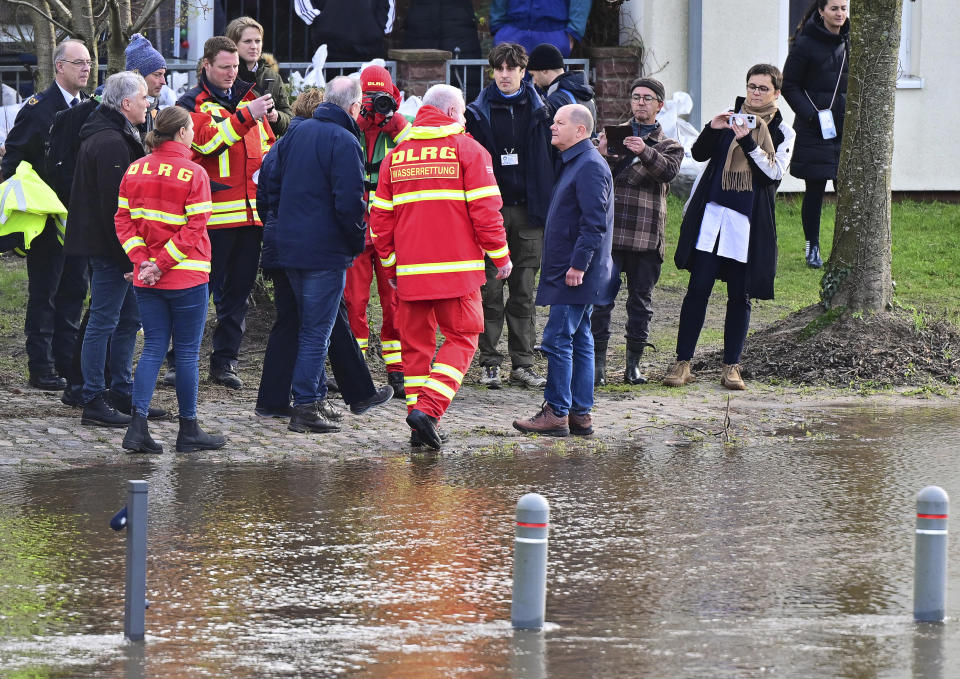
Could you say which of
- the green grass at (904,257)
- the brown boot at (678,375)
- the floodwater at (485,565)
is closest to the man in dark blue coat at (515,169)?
the brown boot at (678,375)

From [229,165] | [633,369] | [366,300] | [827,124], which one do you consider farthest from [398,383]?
[827,124]

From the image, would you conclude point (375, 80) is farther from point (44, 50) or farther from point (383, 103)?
point (44, 50)

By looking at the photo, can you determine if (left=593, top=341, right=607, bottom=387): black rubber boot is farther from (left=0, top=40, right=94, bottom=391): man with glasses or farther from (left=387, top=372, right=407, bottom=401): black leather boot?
(left=0, top=40, right=94, bottom=391): man with glasses

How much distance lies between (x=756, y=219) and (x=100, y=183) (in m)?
4.45

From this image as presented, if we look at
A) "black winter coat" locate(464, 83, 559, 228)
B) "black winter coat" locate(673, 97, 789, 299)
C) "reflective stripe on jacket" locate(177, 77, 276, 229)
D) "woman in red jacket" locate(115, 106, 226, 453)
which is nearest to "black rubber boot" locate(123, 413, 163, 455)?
"woman in red jacket" locate(115, 106, 226, 453)

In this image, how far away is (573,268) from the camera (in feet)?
28.6

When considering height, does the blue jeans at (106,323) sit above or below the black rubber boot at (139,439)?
above

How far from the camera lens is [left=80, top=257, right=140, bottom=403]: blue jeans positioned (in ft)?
29.6

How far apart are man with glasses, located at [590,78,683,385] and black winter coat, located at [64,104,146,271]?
3321mm

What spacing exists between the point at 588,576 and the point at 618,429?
321cm

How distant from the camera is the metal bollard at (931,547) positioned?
5.28 meters

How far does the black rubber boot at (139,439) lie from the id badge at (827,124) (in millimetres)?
7967

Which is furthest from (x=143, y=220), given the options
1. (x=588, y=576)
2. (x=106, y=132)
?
(x=588, y=576)

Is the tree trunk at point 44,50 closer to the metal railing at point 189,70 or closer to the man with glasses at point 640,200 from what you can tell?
the metal railing at point 189,70
